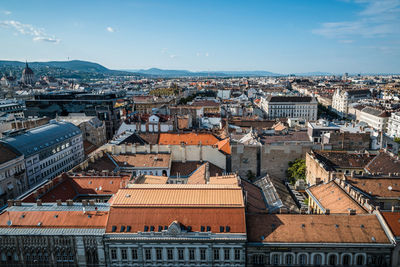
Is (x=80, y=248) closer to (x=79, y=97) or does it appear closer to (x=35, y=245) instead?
(x=35, y=245)

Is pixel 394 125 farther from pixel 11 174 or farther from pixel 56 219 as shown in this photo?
pixel 11 174

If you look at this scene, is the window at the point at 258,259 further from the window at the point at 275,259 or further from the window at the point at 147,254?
the window at the point at 147,254

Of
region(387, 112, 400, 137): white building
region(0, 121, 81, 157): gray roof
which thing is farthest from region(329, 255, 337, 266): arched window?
region(387, 112, 400, 137): white building

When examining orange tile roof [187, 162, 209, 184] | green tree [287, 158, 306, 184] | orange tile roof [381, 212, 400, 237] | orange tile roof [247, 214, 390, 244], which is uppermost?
orange tile roof [381, 212, 400, 237]

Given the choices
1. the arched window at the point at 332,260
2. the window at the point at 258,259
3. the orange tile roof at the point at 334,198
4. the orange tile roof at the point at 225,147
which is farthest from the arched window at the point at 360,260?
the orange tile roof at the point at 225,147

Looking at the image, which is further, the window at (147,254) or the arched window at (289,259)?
the window at (147,254)

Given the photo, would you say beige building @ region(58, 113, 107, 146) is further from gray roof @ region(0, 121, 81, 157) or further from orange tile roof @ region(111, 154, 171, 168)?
orange tile roof @ region(111, 154, 171, 168)
